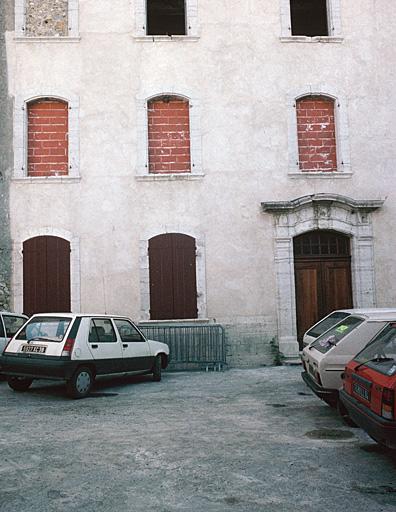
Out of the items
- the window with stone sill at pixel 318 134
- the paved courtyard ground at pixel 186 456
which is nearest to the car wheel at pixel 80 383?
the paved courtyard ground at pixel 186 456

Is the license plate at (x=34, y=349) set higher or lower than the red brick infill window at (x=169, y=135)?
lower

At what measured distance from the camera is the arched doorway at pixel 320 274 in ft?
46.6

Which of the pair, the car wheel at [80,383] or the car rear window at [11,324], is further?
the car rear window at [11,324]

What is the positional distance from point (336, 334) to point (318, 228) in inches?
262

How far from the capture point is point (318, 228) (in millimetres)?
14195

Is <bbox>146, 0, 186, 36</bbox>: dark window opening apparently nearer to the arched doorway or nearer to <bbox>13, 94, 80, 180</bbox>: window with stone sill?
<bbox>13, 94, 80, 180</bbox>: window with stone sill

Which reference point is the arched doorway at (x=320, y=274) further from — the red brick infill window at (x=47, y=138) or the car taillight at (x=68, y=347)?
the car taillight at (x=68, y=347)

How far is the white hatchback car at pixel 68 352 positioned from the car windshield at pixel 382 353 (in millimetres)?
4913

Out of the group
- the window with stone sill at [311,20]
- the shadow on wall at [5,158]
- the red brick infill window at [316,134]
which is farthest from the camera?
the window with stone sill at [311,20]

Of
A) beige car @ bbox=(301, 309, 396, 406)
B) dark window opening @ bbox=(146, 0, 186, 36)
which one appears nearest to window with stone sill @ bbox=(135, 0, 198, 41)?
dark window opening @ bbox=(146, 0, 186, 36)

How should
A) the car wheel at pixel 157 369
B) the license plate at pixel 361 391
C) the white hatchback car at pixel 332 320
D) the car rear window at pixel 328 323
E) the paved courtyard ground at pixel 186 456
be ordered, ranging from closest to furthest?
the paved courtyard ground at pixel 186 456 < the license plate at pixel 361 391 < the white hatchback car at pixel 332 320 < the car rear window at pixel 328 323 < the car wheel at pixel 157 369

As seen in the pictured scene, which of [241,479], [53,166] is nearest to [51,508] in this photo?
[241,479]

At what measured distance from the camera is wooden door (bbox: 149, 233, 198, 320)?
1384cm

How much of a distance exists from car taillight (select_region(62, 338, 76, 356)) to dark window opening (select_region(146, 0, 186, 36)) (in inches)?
449
